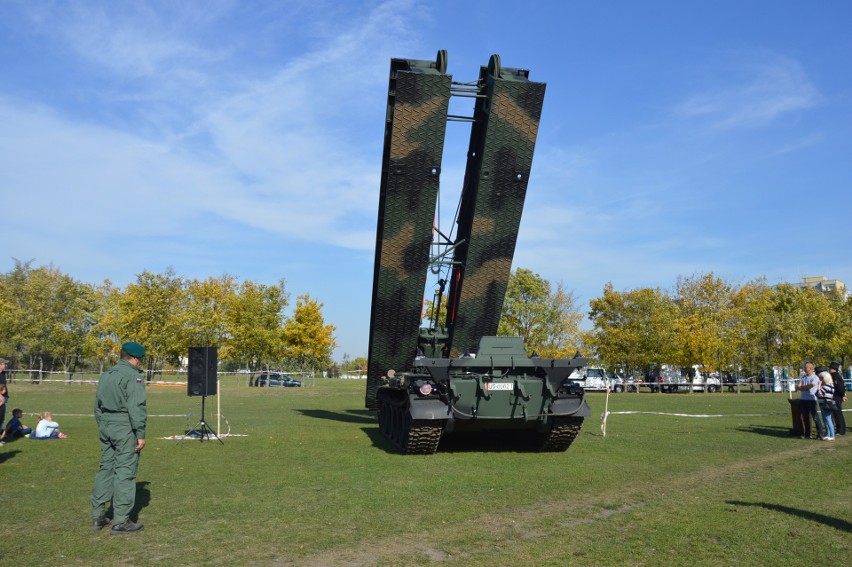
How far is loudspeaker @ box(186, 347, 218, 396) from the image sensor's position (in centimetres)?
1265

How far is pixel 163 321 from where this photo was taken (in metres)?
44.5

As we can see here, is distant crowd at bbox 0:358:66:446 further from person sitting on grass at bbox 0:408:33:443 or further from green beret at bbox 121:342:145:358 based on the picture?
green beret at bbox 121:342:145:358

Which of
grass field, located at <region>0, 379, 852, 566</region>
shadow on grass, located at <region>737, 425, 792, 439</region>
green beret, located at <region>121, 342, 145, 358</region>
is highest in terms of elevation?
green beret, located at <region>121, 342, 145, 358</region>

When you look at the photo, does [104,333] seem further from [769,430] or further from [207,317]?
[769,430]

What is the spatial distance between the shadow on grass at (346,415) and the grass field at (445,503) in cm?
503

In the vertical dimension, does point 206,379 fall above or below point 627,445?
above

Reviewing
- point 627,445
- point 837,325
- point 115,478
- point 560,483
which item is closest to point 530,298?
point 837,325

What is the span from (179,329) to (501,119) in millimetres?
36461

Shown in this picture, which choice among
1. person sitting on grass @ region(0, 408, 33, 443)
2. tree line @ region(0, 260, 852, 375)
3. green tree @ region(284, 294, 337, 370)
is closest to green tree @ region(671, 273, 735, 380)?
tree line @ region(0, 260, 852, 375)

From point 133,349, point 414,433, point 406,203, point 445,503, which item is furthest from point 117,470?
point 406,203

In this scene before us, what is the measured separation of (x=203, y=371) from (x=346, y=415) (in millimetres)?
7663

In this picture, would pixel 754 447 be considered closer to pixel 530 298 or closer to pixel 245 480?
pixel 245 480

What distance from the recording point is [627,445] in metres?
12.4

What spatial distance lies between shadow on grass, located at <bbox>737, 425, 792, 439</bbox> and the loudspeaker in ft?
34.8
